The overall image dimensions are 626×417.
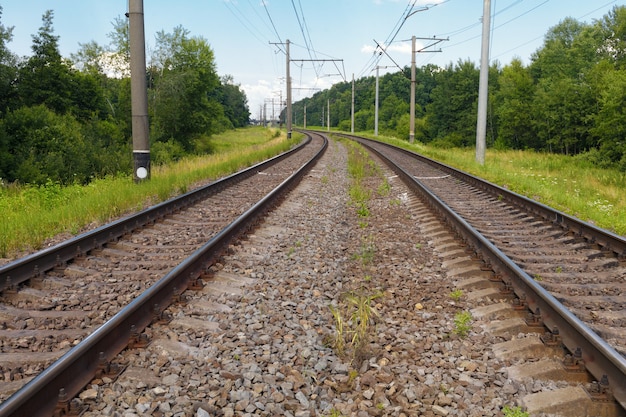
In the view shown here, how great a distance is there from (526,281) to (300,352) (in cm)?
209

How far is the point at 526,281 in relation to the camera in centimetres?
438

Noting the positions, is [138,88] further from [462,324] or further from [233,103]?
[233,103]

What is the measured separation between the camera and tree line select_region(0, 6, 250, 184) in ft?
61.0

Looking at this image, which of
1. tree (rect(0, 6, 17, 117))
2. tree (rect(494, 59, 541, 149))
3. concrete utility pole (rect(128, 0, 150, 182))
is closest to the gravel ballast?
concrete utility pole (rect(128, 0, 150, 182))

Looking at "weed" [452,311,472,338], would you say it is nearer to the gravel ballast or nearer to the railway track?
the gravel ballast

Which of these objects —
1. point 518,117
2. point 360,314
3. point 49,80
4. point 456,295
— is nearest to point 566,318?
point 456,295

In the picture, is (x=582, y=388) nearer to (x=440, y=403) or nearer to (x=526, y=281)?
(x=440, y=403)

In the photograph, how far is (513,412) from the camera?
2.92m

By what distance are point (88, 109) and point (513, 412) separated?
34.7 metres

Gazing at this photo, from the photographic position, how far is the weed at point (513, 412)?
9.30 feet

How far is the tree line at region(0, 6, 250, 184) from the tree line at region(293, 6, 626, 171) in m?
17.5

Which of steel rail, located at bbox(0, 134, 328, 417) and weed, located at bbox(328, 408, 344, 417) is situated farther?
weed, located at bbox(328, 408, 344, 417)

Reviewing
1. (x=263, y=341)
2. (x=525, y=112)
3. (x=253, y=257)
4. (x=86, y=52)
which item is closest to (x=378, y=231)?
(x=253, y=257)

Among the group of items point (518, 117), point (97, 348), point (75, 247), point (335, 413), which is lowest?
point (335, 413)
